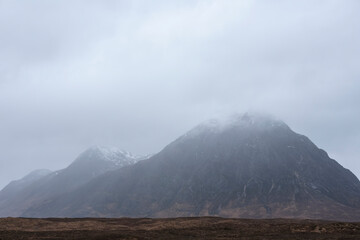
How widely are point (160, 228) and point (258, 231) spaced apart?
54.8 ft

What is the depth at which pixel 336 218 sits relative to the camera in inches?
6727

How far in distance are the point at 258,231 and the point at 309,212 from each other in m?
142

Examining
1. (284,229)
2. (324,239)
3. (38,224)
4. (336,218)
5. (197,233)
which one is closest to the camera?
(324,239)

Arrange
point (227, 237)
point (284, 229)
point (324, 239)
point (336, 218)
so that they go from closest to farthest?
point (324, 239)
point (227, 237)
point (284, 229)
point (336, 218)

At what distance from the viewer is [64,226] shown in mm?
65250

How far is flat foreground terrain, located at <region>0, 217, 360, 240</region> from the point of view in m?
49.5

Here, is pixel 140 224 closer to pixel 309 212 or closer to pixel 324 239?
pixel 324 239

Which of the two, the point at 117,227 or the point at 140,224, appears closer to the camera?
the point at 117,227

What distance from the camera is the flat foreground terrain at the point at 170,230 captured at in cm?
4953

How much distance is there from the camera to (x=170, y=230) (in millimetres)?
58312

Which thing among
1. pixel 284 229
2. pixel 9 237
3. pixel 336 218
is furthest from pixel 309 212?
pixel 9 237

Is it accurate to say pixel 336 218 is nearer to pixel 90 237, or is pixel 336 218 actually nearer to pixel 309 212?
pixel 309 212

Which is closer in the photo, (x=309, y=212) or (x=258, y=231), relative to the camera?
(x=258, y=231)

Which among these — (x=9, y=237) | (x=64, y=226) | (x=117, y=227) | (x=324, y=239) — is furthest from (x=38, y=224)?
(x=324, y=239)
